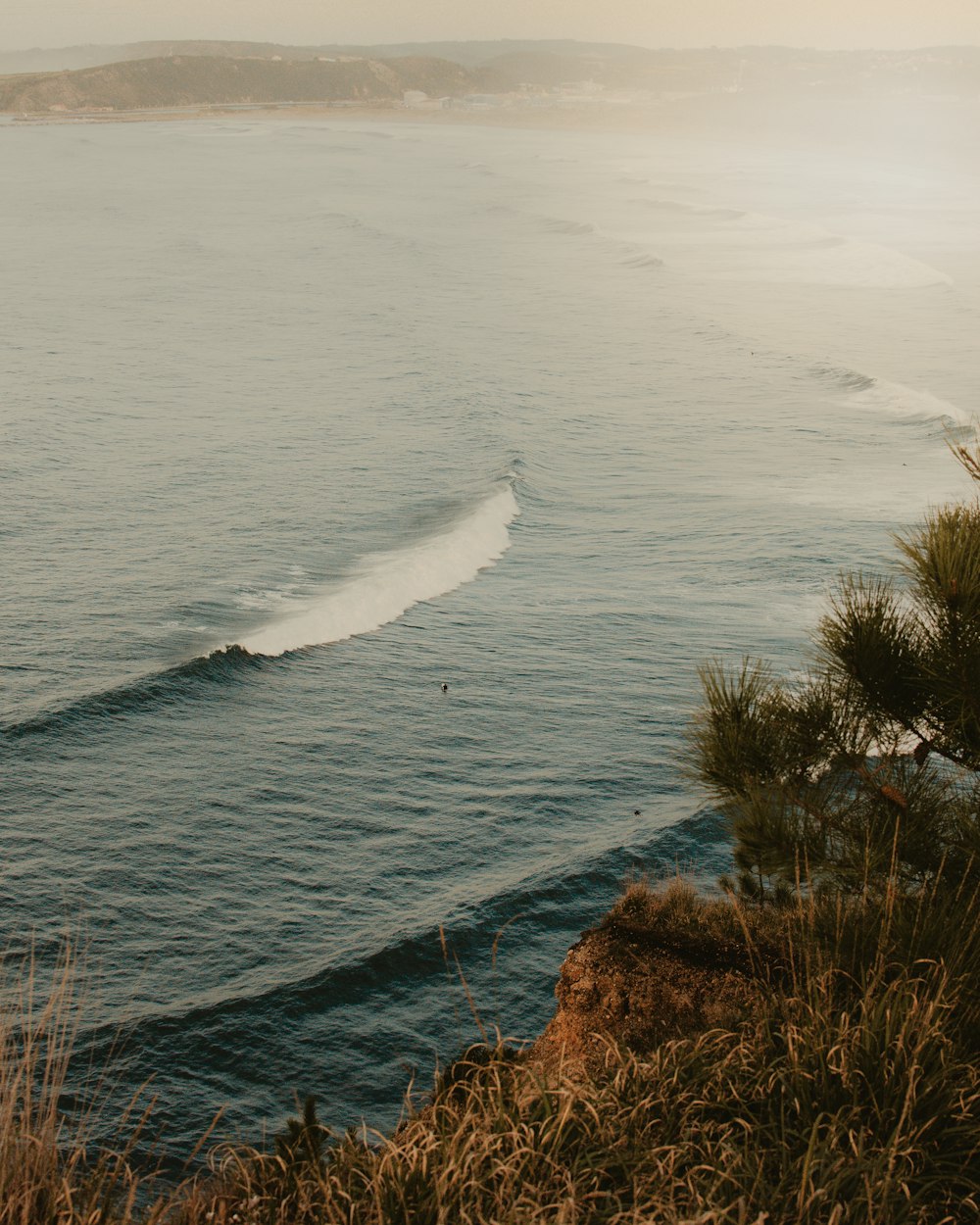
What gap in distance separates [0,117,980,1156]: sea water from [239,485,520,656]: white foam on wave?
0.11 m

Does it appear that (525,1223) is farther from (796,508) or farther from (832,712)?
(796,508)

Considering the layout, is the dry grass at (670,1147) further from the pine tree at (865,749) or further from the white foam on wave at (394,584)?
the white foam on wave at (394,584)

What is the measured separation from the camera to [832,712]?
26.4 ft

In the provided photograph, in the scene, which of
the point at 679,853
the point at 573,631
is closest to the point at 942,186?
the point at 573,631

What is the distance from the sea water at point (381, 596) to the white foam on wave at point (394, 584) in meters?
0.11

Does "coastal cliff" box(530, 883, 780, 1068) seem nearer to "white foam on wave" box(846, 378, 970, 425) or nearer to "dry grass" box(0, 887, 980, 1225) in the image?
"dry grass" box(0, 887, 980, 1225)

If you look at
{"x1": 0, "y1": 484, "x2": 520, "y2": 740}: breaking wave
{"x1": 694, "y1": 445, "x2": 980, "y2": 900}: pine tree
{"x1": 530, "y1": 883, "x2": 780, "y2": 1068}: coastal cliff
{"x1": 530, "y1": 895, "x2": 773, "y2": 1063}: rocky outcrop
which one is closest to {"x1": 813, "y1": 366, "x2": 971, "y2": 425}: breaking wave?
{"x1": 0, "y1": 484, "x2": 520, "y2": 740}: breaking wave

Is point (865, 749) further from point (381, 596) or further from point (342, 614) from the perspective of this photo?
point (381, 596)

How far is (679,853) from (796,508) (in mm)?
18545

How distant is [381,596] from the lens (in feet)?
81.9

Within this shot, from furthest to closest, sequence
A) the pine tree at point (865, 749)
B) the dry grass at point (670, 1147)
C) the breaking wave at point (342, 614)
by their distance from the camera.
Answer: the breaking wave at point (342, 614) → the pine tree at point (865, 749) → the dry grass at point (670, 1147)

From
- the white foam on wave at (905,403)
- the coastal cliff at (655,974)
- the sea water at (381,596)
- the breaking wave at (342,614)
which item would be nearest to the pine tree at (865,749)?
the coastal cliff at (655,974)

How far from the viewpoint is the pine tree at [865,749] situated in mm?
7375

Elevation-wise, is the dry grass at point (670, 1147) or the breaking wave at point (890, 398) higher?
the dry grass at point (670, 1147)
